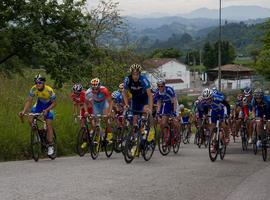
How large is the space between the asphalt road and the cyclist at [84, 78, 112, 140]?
1.18m

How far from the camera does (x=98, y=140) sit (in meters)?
14.2

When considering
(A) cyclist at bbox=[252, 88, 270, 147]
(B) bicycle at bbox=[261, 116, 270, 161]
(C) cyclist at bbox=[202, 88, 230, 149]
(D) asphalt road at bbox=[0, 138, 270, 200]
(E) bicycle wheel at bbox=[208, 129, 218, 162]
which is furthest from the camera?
(A) cyclist at bbox=[252, 88, 270, 147]

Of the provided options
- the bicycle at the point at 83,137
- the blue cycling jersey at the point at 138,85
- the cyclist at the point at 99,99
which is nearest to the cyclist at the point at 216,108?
the blue cycling jersey at the point at 138,85

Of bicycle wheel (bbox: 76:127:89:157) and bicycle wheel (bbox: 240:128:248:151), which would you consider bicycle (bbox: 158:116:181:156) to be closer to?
bicycle wheel (bbox: 76:127:89:157)

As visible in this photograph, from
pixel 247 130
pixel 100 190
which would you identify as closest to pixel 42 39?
pixel 247 130

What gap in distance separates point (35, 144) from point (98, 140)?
1.63 metres

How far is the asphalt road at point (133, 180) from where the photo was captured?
28.7 feet

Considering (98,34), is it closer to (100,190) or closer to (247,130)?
(247,130)

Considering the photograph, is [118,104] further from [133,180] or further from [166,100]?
[133,180]

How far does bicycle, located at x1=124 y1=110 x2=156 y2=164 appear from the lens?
489 inches

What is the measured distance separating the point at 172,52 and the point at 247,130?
130508 mm

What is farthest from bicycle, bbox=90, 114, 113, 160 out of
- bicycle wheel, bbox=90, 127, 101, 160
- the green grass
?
the green grass

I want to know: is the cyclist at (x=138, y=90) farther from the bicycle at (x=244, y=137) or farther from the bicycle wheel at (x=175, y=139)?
the bicycle at (x=244, y=137)

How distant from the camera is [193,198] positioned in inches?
344
